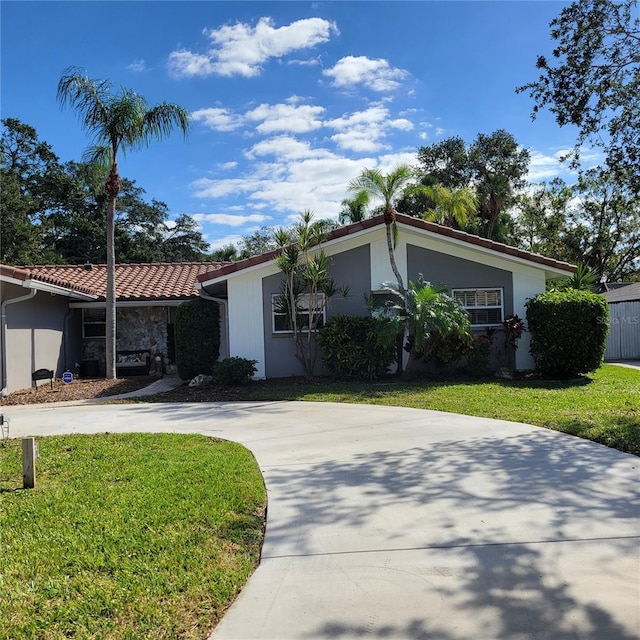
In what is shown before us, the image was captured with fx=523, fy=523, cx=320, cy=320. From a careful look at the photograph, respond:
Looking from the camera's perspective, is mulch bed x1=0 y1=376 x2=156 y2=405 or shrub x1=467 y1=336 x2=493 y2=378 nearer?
mulch bed x1=0 y1=376 x2=156 y2=405

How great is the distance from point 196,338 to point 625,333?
54.5ft

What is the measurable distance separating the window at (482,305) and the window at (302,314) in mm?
3605

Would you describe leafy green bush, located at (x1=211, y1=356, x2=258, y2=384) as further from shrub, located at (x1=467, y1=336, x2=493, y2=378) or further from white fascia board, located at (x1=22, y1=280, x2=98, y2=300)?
shrub, located at (x1=467, y1=336, x2=493, y2=378)

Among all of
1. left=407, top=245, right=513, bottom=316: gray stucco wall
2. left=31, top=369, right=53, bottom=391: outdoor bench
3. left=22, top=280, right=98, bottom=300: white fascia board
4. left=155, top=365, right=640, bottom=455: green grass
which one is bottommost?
left=155, top=365, right=640, bottom=455: green grass

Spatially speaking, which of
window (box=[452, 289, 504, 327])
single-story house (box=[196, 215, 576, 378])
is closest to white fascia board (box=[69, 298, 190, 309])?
single-story house (box=[196, 215, 576, 378])

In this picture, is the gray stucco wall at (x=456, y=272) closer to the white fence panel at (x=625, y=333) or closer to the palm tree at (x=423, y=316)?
the palm tree at (x=423, y=316)

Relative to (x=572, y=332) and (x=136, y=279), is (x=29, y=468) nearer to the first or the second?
(x=572, y=332)

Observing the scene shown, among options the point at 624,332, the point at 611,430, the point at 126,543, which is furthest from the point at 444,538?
the point at 624,332

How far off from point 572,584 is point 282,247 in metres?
10.1

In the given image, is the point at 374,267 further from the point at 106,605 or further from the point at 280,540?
the point at 106,605

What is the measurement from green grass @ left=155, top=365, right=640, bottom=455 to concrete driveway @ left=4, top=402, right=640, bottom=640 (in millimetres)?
767

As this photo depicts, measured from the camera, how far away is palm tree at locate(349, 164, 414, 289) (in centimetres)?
1237

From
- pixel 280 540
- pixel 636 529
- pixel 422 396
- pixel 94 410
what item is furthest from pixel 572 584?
pixel 94 410

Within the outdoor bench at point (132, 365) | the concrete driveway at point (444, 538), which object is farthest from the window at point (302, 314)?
the concrete driveway at point (444, 538)
